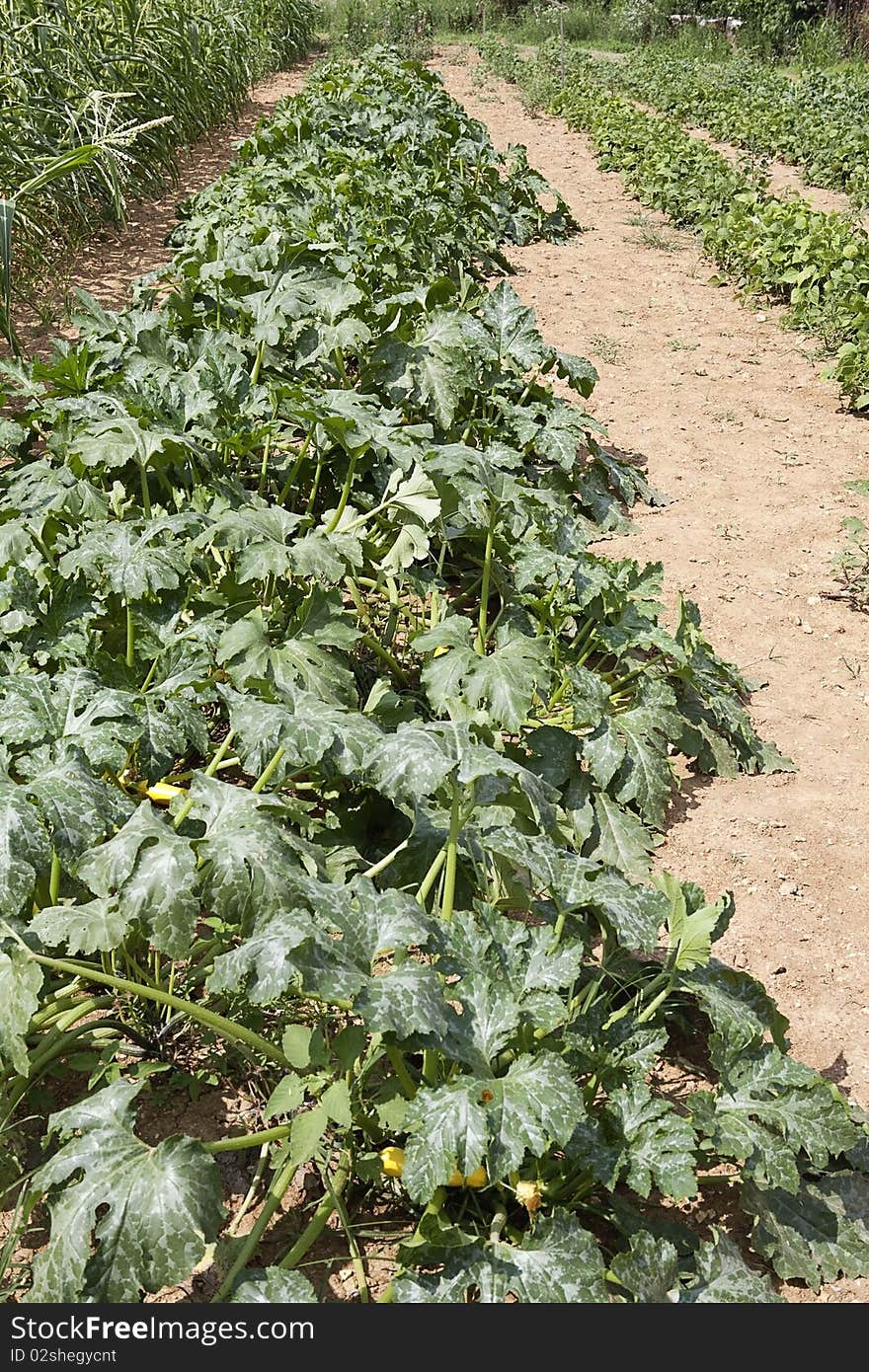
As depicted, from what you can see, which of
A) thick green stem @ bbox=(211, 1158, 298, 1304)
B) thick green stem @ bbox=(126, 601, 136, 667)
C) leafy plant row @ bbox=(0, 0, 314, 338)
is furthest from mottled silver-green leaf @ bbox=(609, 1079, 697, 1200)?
leafy plant row @ bbox=(0, 0, 314, 338)

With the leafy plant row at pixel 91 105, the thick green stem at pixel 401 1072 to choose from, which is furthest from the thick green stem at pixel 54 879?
the leafy plant row at pixel 91 105

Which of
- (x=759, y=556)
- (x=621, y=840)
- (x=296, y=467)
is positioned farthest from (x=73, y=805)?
(x=759, y=556)

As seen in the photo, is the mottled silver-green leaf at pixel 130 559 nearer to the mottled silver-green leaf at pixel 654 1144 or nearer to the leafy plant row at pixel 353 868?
the leafy plant row at pixel 353 868

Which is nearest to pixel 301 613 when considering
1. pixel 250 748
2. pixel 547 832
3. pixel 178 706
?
pixel 178 706

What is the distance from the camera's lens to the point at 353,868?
274 centimetres

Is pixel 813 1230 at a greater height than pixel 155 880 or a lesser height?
lesser

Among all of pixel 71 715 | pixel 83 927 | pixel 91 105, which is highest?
pixel 91 105

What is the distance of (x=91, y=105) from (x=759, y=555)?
18.6 feet

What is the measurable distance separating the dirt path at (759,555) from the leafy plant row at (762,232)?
0.24 meters

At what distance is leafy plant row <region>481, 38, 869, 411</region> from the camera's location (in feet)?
23.9

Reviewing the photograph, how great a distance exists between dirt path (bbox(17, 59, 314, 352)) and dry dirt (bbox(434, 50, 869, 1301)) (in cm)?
281

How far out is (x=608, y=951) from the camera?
266 centimetres

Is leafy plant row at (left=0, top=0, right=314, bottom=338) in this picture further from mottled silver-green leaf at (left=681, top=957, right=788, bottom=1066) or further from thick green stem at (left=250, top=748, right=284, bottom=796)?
mottled silver-green leaf at (left=681, top=957, right=788, bottom=1066)

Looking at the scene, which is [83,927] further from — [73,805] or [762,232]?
[762,232]
